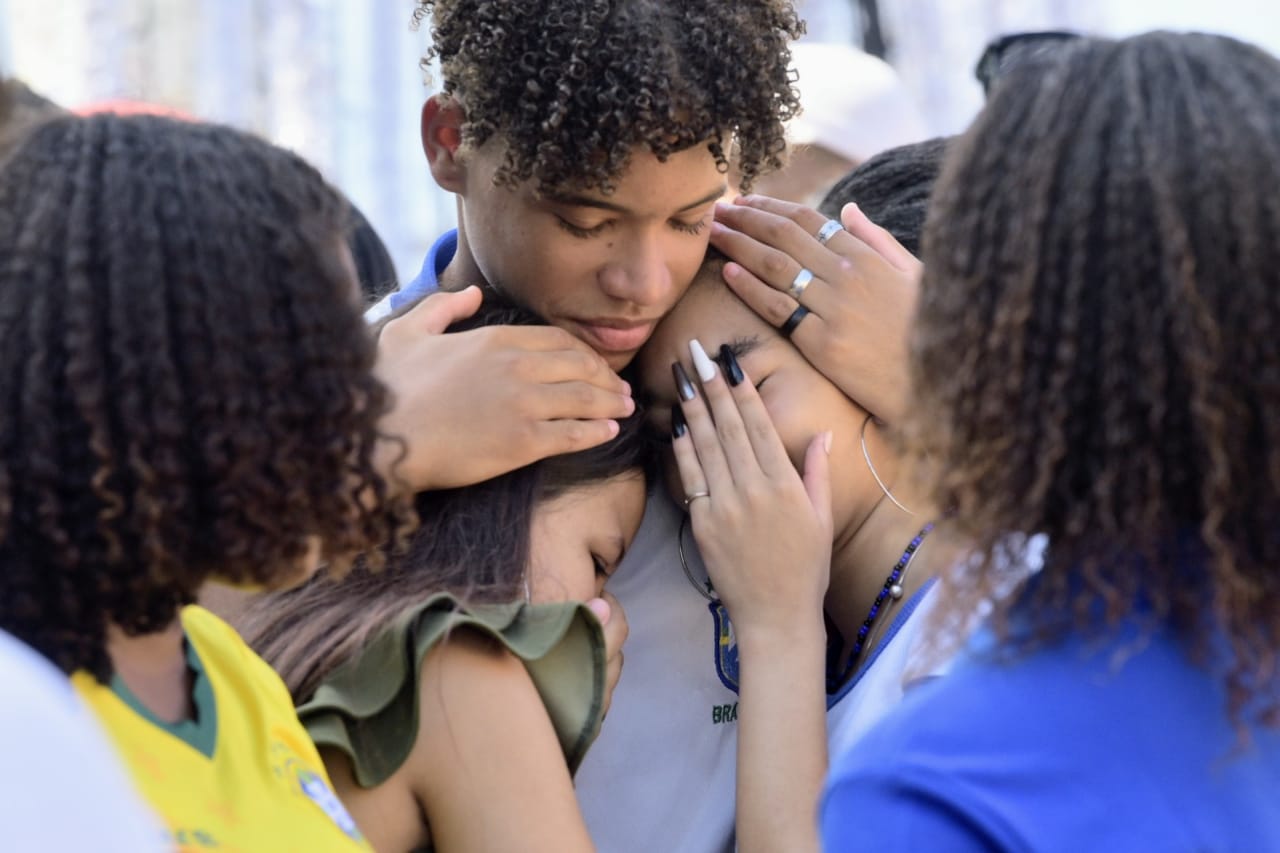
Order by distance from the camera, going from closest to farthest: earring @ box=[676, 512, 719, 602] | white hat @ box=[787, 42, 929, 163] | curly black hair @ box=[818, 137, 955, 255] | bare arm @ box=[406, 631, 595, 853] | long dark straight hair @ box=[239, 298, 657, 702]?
bare arm @ box=[406, 631, 595, 853]
long dark straight hair @ box=[239, 298, 657, 702]
earring @ box=[676, 512, 719, 602]
curly black hair @ box=[818, 137, 955, 255]
white hat @ box=[787, 42, 929, 163]

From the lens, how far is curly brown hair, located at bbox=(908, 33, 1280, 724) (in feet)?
3.37

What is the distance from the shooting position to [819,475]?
2.08 metres

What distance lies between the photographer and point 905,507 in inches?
83.7

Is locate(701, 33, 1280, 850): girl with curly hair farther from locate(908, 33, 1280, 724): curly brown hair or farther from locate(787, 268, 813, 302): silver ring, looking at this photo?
locate(787, 268, 813, 302): silver ring

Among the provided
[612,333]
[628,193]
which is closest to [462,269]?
[612,333]

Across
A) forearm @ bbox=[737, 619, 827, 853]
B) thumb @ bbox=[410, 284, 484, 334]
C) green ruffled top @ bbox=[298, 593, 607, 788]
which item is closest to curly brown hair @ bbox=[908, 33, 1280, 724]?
green ruffled top @ bbox=[298, 593, 607, 788]

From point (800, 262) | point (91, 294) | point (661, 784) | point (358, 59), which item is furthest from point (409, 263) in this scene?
point (91, 294)

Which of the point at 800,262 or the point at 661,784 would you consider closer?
the point at 661,784

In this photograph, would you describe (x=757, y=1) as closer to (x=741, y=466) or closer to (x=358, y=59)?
(x=741, y=466)

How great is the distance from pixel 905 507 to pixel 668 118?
0.66m

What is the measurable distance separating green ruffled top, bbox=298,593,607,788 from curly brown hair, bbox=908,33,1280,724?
627mm

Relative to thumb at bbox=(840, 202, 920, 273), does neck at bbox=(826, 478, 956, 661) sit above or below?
below

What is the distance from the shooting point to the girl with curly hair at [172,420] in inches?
42.7

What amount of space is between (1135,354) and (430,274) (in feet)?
4.93
